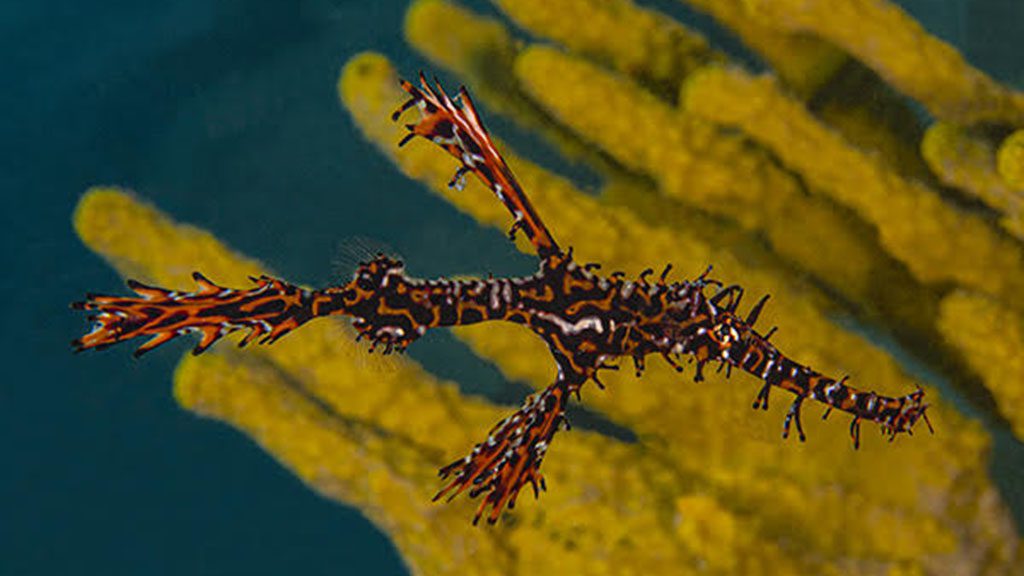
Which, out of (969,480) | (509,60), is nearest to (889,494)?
(969,480)

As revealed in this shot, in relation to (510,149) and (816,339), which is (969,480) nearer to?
(816,339)

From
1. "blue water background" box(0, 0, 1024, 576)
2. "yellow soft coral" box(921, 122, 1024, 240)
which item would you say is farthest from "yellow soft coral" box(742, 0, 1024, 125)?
"blue water background" box(0, 0, 1024, 576)

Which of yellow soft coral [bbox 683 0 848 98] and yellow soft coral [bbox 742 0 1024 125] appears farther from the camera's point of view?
yellow soft coral [bbox 683 0 848 98]

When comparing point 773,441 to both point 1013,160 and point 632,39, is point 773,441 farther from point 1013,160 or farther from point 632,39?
point 632,39

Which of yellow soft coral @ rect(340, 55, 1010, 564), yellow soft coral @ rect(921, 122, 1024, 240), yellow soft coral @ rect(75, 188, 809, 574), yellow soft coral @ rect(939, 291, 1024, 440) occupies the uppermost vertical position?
yellow soft coral @ rect(921, 122, 1024, 240)

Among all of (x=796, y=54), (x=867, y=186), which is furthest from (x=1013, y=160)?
(x=796, y=54)

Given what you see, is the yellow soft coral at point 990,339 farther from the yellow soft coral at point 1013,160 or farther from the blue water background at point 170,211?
the blue water background at point 170,211

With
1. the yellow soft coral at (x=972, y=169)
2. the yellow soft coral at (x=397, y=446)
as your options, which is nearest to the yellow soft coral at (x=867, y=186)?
the yellow soft coral at (x=972, y=169)

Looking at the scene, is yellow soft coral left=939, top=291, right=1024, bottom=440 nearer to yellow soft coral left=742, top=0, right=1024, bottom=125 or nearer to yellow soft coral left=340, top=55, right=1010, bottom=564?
yellow soft coral left=340, top=55, right=1010, bottom=564
